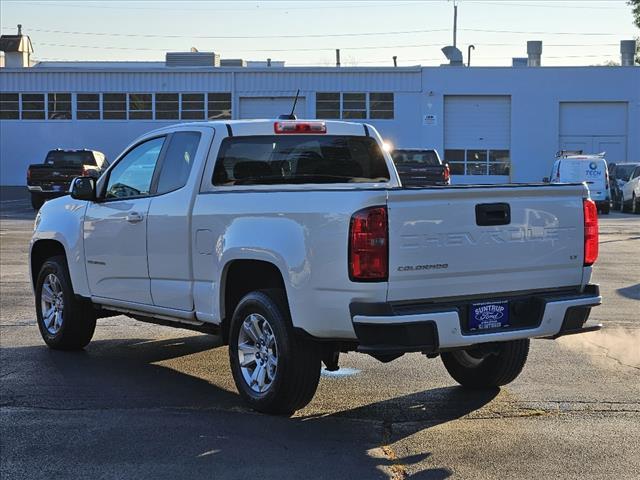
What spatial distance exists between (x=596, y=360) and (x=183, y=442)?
410 cm

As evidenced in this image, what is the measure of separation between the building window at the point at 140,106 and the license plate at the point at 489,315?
41783mm

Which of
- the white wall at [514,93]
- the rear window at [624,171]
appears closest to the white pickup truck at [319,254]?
the rear window at [624,171]

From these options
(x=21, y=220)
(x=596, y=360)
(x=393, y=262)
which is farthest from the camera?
(x=21, y=220)

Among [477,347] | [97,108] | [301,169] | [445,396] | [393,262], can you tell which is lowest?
[445,396]

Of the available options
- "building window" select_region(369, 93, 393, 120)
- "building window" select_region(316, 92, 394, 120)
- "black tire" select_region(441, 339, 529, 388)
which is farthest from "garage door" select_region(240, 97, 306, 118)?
"black tire" select_region(441, 339, 529, 388)

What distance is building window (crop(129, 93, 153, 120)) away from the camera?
46.0m

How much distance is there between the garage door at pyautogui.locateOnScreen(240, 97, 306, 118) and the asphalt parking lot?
37.3 metres

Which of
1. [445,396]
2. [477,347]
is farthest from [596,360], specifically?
[477,347]

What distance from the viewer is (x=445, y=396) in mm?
6855

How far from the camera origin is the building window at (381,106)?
1766 inches

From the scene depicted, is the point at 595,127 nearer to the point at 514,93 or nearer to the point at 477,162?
the point at 514,93

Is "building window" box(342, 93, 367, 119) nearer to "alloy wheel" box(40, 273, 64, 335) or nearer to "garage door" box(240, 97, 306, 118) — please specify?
"garage door" box(240, 97, 306, 118)

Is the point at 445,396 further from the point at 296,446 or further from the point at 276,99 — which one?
the point at 276,99

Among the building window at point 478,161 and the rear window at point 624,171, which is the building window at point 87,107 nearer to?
the building window at point 478,161
